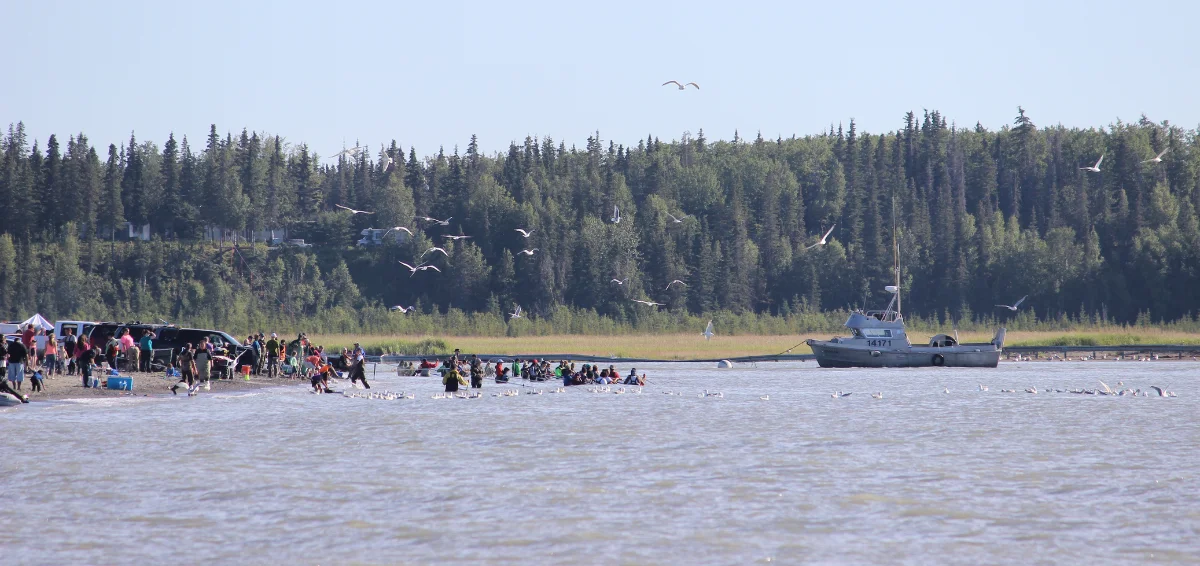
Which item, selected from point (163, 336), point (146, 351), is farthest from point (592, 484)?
point (163, 336)

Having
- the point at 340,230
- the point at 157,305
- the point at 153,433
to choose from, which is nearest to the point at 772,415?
the point at 153,433

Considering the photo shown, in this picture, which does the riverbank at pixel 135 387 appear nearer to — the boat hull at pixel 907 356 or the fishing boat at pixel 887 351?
the boat hull at pixel 907 356

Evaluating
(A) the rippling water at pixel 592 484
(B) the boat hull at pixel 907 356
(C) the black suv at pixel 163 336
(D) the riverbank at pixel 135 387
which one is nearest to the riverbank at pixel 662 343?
(B) the boat hull at pixel 907 356

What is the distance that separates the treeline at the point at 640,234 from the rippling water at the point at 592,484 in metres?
76.7

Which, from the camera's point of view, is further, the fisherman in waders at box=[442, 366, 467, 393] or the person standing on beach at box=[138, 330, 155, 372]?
the fisherman in waders at box=[442, 366, 467, 393]

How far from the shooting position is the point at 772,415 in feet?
114

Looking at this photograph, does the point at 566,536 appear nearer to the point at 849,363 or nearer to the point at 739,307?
the point at 849,363

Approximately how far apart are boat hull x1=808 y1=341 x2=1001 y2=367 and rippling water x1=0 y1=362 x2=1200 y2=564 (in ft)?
89.3

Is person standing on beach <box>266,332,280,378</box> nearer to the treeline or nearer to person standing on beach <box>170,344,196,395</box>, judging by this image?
person standing on beach <box>170,344,196,395</box>

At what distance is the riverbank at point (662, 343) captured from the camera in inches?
3093

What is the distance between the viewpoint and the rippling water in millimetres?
15680

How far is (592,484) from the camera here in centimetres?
2092

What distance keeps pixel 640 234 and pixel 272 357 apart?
95.0 m

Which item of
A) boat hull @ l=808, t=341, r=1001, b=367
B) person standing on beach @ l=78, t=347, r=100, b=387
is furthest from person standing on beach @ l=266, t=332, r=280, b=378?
boat hull @ l=808, t=341, r=1001, b=367
